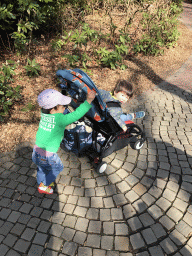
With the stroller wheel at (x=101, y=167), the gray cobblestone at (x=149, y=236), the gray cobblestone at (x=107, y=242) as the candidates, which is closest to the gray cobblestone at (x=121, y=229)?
the gray cobblestone at (x=107, y=242)

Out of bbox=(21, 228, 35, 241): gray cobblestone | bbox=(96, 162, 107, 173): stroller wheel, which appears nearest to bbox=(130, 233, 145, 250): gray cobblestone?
bbox=(96, 162, 107, 173): stroller wheel

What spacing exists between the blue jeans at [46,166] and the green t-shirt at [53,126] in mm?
137

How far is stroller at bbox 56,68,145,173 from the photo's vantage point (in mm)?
2574

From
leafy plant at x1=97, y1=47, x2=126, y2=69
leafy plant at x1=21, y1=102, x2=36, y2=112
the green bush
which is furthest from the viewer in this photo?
the green bush

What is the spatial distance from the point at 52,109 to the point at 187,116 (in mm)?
3838

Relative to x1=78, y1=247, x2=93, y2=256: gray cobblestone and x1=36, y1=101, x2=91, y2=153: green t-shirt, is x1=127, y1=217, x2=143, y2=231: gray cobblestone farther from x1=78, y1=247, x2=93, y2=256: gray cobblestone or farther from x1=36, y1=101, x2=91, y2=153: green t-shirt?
x1=36, y1=101, x2=91, y2=153: green t-shirt

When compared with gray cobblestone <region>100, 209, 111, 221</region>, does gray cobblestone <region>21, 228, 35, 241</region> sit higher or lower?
lower

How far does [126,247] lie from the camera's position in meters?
2.43

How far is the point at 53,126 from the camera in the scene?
7.81 ft

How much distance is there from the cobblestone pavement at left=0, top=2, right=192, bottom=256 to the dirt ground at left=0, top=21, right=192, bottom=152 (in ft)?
1.61

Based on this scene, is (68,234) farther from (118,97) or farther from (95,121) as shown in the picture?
(118,97)

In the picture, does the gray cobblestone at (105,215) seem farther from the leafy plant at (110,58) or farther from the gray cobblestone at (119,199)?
the leafy plant at (110,58)

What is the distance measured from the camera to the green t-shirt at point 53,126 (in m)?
2.25

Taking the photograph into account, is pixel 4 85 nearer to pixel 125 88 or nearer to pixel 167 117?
pixel 125 88
